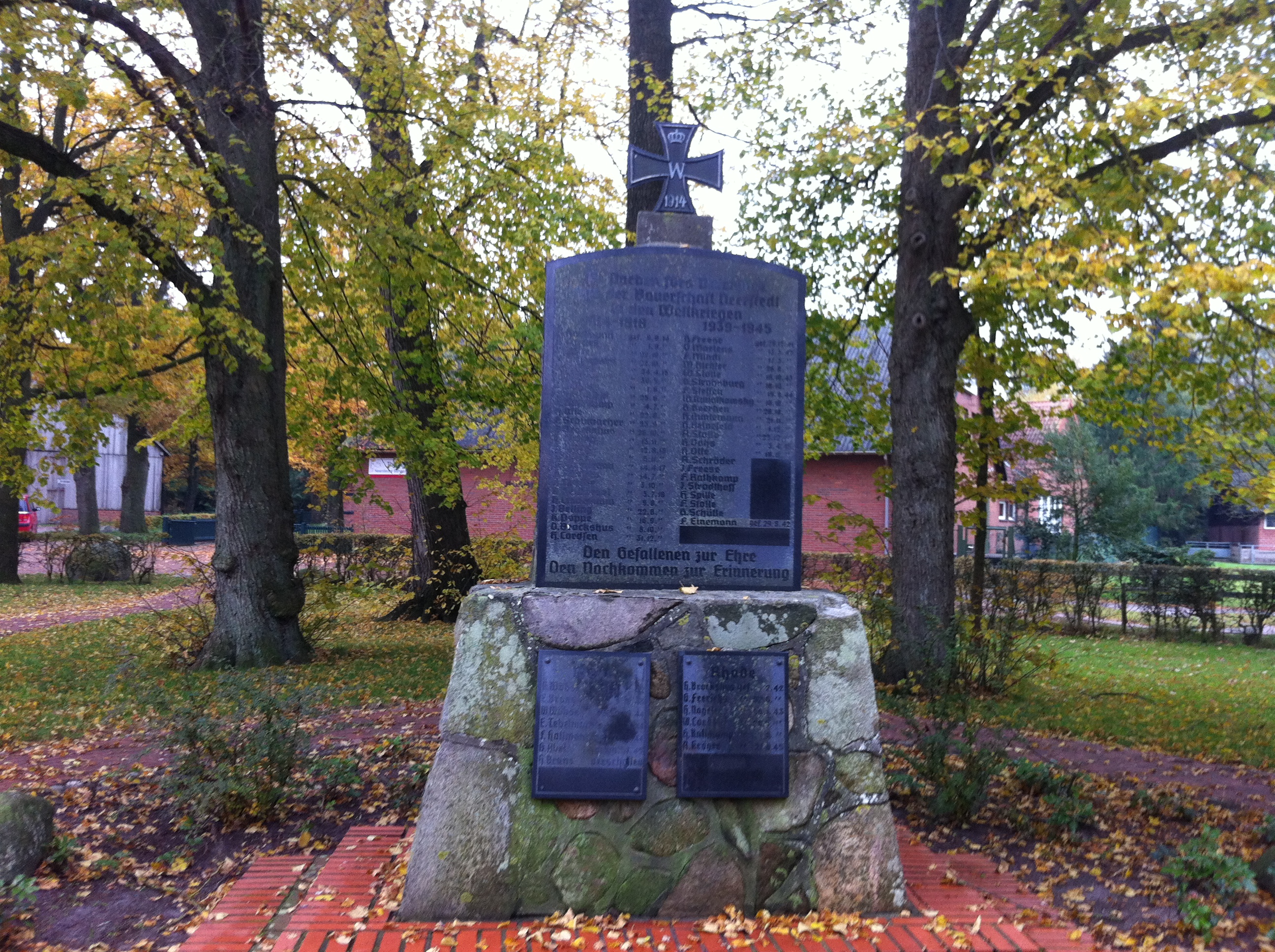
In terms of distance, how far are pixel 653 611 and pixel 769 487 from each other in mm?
715

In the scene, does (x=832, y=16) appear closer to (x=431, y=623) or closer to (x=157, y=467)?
(x=431, y=623)

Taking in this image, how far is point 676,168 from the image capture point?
4.52m

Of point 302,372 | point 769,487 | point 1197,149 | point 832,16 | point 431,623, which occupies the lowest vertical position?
point 431,623

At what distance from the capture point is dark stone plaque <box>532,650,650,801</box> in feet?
12.1

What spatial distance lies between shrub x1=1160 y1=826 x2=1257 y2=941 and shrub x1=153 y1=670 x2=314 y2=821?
3936mm

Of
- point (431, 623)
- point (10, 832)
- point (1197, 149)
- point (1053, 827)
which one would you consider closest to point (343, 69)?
point (431, 623)

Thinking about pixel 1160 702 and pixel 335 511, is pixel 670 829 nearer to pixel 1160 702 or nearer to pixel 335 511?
pixel 1160 702

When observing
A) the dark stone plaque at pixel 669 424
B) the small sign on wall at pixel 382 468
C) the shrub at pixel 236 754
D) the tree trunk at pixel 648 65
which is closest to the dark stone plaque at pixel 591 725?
the dark stone plaque at pixel 669 424

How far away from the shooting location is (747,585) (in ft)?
13.5

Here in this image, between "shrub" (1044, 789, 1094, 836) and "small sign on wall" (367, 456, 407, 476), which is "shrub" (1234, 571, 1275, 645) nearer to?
"shrub" (1044, 789, 1094, 836)

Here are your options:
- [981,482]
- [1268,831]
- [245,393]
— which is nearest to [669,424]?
[1268,831]

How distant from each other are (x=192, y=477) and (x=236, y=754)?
1654 inches

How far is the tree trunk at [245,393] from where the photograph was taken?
9992 millimetres

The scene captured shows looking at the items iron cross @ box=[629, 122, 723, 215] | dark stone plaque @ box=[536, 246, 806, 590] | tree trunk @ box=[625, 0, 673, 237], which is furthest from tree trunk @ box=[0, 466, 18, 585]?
dark stone plaque @ box=[536, 246, 806, 590]
